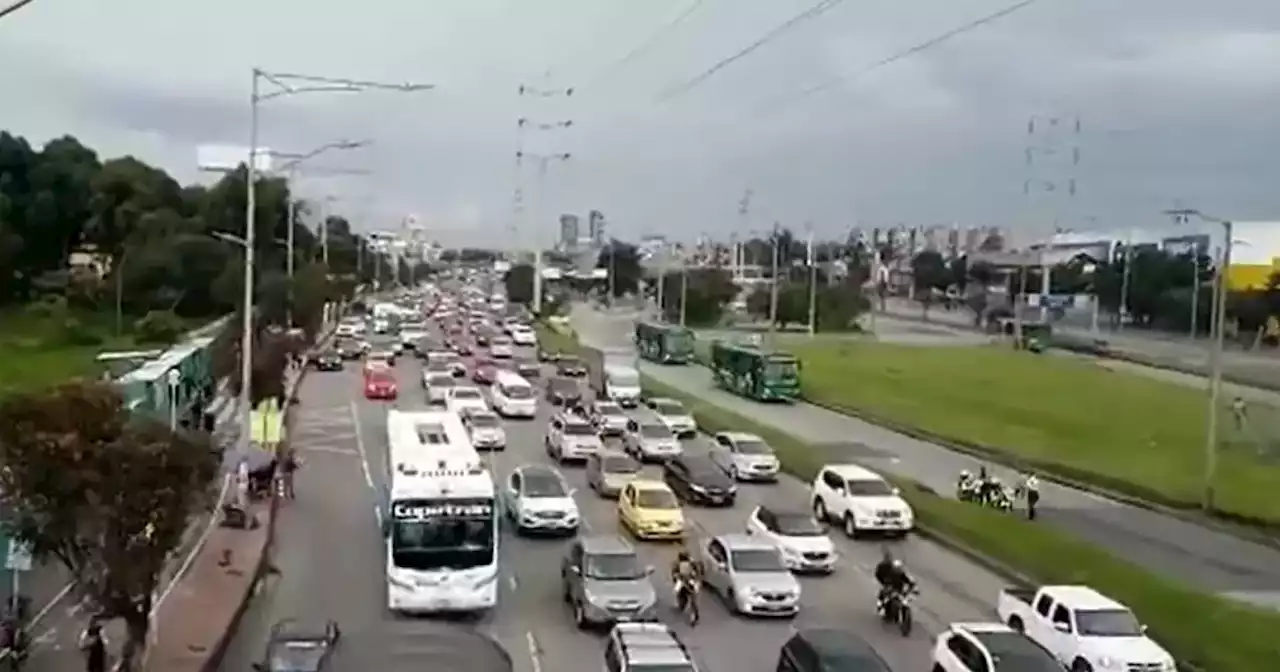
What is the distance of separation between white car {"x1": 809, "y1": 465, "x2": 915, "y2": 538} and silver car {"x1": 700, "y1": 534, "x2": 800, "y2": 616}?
6.59 m

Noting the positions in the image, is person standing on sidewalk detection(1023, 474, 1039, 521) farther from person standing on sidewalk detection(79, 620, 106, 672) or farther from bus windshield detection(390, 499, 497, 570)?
person standing on sidewalk detection(79, 620, 106, 672)

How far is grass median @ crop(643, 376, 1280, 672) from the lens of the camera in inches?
957

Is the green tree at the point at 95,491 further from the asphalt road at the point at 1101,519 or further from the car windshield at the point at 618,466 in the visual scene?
the car windshield at the point at 618,466

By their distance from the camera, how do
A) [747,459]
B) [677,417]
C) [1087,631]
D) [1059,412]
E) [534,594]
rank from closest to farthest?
[1087,631] → [534,594] → [747,459] → [677,417] → [1059,412]

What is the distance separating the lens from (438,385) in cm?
6047

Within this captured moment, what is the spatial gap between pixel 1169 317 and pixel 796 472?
7183 centimetres

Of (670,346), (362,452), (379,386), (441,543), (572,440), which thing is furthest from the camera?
(670,346)

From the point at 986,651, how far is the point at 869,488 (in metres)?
15.6

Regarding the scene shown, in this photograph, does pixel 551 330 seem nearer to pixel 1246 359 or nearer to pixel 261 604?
pixel 1246 359

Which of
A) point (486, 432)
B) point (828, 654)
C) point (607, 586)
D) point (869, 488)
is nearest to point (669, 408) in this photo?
point (486, 432)

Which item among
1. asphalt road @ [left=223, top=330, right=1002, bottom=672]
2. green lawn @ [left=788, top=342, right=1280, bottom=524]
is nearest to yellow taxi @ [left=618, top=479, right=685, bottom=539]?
asphalt road @ [left=223, top=330, right=1002, bottom=672]

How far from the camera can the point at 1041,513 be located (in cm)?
4006

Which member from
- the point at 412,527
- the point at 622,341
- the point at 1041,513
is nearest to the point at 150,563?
the point at 412,527

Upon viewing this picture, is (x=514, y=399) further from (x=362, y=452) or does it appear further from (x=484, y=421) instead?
(x=362, y=452)
